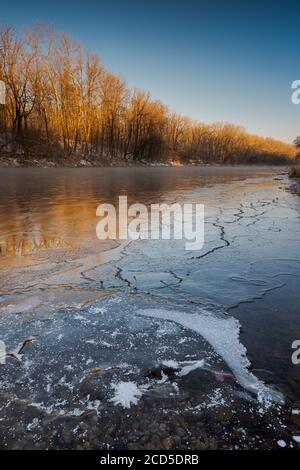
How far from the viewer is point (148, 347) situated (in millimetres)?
2180

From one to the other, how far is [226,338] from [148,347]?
0.62 m

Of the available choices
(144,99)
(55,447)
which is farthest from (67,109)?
(55,447)

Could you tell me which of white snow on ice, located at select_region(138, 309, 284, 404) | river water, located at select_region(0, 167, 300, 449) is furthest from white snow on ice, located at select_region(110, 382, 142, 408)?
white snow on ice, located at select_region(138, 309, 284, 404)

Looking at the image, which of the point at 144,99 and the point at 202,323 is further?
the point at 144,99

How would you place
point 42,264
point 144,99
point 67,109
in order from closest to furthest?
point 42,264, point 67,109, point 144,99

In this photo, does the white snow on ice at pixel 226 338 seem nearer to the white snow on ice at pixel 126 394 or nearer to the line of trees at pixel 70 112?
the white snow on ice at pixel 126 394

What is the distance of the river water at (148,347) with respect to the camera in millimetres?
1487

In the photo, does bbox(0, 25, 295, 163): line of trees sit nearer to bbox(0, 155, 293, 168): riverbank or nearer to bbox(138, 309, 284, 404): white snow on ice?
bbox(0, 155, 293, 168): riverbank

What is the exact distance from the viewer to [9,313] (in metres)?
2.61

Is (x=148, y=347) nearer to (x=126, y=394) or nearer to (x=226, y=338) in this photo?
(x=126, y=394)

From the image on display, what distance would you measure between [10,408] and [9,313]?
3.79ft

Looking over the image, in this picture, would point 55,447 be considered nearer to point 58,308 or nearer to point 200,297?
point 58,308

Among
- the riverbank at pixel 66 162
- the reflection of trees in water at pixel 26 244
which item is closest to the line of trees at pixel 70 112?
the riverbank at pixel 66 162

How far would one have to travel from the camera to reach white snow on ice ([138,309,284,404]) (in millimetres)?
1771
